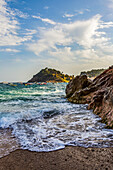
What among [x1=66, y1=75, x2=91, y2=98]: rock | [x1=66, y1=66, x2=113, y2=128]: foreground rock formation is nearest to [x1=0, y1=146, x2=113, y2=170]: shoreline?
[x1=66, y1=66, x2=113, y2=128]: foreground rock formation

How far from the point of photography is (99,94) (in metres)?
8.89

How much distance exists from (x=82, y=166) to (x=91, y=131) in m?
2.45

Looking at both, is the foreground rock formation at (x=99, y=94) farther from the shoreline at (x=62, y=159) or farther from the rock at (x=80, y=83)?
the shoreline at (x=62, y=159)

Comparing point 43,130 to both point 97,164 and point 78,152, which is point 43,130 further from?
point 97,164

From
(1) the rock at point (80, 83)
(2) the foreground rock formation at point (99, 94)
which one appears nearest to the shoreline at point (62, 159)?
(2) the foreground rock formation at point (99, 94)

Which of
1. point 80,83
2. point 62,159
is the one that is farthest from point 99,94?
point 80,83

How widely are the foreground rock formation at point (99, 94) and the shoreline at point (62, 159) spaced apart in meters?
2.42

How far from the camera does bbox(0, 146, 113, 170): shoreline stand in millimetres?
2877

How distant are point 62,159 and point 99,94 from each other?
6.57 metres

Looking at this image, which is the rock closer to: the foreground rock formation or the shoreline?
the foreground rock formation

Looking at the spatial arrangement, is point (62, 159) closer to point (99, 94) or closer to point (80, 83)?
point (99, 94)

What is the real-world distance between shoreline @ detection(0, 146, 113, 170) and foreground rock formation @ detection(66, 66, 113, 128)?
7.95ft

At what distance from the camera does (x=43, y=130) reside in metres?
5.47

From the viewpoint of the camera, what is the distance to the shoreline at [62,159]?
288cm
